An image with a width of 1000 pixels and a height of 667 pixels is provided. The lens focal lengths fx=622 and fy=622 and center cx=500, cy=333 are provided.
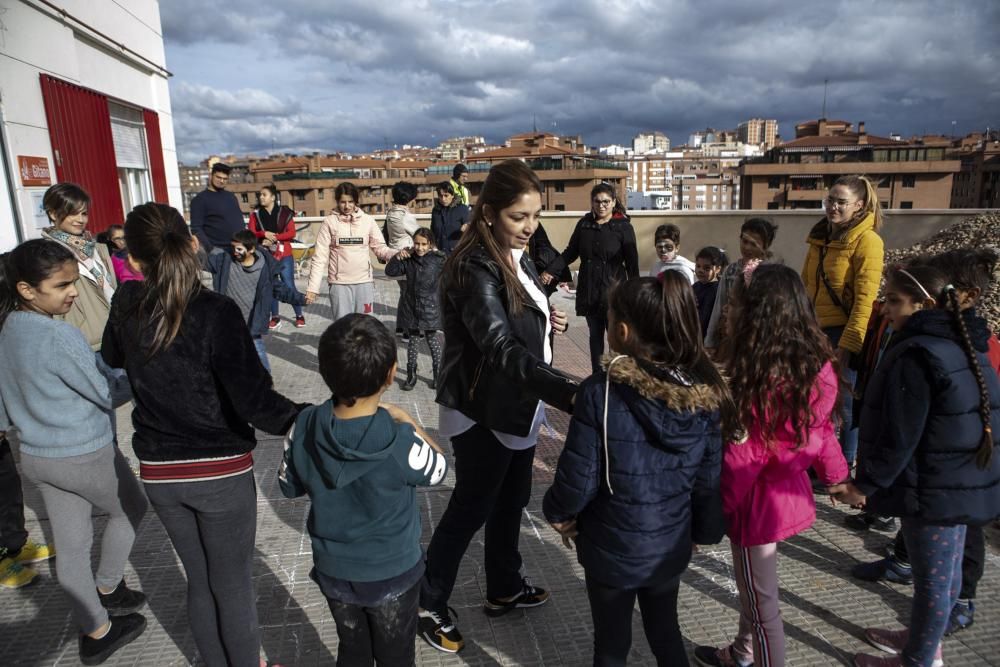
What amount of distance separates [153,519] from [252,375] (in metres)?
2.16

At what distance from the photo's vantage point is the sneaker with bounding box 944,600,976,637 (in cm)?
263

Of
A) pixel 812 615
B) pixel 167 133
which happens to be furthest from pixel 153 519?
pixel 167 133

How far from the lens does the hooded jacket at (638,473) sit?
1.77 metres

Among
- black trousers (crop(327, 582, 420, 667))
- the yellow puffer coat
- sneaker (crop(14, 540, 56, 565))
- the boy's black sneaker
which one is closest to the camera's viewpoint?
black trousers (crop(327, 582, 420, 667))

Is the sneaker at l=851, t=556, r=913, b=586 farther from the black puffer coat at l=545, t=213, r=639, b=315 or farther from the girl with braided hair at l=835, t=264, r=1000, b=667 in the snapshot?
the black puffer coat at l=545, t=213, r=639, b=315

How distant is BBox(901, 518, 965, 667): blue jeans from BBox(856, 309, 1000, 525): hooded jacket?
88 mm

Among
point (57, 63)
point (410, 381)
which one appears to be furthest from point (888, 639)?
point (57, 63)

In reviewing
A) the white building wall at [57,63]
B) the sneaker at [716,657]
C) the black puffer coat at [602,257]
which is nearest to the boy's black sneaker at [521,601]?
the sneaker at [716,657]

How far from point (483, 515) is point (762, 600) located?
1.06 meters

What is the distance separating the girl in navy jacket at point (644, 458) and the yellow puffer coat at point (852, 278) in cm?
234

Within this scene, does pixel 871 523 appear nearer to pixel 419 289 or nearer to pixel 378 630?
pixel 378 630

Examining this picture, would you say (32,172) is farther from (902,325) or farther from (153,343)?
(902,325)

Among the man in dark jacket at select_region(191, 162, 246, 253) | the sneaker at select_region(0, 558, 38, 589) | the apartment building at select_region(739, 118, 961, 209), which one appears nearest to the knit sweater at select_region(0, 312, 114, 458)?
the sneaker at select_region(0, 558, 38, 589)

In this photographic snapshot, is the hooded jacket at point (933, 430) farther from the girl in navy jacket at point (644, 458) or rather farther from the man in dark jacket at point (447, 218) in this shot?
the man in dark jacket at point (447, 218)
